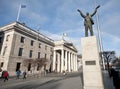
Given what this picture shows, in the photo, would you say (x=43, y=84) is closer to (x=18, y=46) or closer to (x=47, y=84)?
(x=47, y=84)

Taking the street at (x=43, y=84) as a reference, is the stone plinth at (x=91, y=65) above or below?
above

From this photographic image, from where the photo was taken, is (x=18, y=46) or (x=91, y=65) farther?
(x=18, y=46)

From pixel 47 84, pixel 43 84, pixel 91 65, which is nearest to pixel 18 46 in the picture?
pixel 43 84

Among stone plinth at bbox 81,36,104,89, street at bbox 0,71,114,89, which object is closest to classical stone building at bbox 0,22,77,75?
street at bbox 0,71,114,89

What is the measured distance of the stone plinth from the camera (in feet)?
29.2

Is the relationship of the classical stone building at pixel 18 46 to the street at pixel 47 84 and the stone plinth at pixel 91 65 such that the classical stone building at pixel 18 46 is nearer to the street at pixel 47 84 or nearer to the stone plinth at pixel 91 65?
the street at pixel 47 84

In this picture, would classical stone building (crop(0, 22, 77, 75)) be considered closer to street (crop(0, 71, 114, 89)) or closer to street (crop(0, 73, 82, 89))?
street (crop(0, 71, 114, 89))

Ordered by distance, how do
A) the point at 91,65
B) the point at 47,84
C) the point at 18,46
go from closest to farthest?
1. the point at 91,65
2. the point at 47,84
3. the point at 18,46

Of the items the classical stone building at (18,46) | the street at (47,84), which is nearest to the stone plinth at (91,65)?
the street at (47,84)

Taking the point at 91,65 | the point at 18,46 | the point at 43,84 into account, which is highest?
the point at 18,46

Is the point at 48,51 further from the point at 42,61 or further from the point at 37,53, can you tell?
the point at 42,61

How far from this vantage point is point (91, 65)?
30.8ft

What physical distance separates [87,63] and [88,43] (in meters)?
1.89

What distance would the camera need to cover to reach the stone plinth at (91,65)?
890 cm
